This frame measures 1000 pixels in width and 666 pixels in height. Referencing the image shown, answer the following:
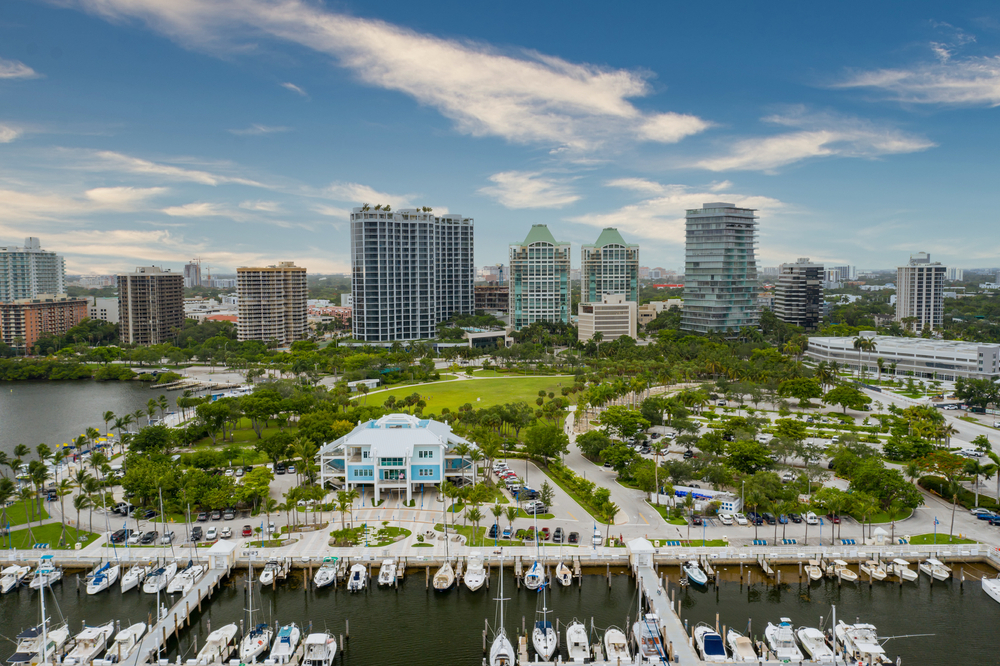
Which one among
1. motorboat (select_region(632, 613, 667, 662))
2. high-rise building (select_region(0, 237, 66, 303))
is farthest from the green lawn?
high-rise building (select_region(0, 237, 66, 303))

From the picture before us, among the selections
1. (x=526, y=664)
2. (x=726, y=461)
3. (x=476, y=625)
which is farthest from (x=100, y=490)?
(x=726, y=461)

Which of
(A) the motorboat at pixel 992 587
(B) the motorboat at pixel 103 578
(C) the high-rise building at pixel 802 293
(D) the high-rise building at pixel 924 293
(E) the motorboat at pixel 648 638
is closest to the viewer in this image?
(E) the motorboat at pixel 648 638

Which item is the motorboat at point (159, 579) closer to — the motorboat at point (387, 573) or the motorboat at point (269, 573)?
the motorboat at point (269, 573)

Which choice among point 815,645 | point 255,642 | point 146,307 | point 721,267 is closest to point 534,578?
point 815,645

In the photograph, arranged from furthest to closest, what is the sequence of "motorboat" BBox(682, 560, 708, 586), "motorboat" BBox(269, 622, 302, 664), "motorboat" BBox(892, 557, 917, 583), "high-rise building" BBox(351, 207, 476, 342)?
"high-rise building" BBox(351, 207, 476, 342) < "motorboat" BBox(892, 557, 917, 583) < "motorboat" BBox(682, 560, 708, 586) < "motorboat" BBox(269, 622, 302, 664)

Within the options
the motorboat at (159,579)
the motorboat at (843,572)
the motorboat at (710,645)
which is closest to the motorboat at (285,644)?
the motorboat at (159,579)

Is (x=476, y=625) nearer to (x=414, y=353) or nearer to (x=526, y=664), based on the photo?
(x=526, y=664)

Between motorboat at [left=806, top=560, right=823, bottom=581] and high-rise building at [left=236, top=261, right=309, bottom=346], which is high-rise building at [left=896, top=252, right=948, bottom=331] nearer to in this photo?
motorboat at [left=806, top=560, right=823, bottom=581]
